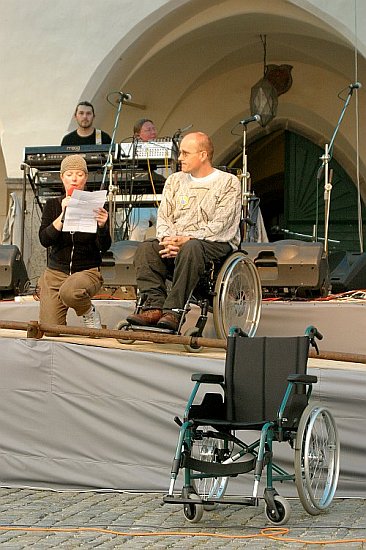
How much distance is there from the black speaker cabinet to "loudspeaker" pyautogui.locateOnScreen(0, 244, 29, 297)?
1.84m

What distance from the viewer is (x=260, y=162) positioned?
1700 cm

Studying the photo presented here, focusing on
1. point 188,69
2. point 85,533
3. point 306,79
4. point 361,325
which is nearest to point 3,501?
point 85,533

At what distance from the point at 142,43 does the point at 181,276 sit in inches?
230

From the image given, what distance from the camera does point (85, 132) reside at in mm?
10031

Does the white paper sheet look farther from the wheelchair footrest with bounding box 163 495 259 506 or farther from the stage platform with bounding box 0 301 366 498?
the wheelchair footrest with bounding box 163 495 259 506

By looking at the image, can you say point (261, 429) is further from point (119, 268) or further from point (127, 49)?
point (127, 49)

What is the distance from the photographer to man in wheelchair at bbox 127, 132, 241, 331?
6.20 metres

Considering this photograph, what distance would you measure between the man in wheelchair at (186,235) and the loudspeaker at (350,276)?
214 cm

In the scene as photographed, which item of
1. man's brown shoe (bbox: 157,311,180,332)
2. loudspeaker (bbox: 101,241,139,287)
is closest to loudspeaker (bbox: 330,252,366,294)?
loudspeaker (bbox: 101,241,139,287)

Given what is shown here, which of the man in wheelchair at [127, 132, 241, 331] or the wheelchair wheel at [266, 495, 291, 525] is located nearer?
the wheelchair wheel at [266, 495, 291, 525]

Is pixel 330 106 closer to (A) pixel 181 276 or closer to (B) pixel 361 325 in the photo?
(B) pixel 361 325

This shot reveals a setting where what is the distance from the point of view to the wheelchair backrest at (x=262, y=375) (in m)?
5.20

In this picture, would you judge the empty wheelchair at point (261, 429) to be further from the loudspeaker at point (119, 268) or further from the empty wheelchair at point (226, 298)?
the loudspeaker at point (119, 268)

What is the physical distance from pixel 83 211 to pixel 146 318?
0.65m
